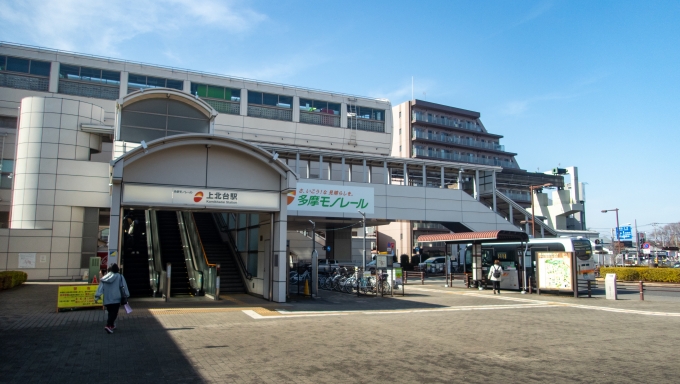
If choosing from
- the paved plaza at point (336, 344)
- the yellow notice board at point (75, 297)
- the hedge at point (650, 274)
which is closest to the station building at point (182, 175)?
the yellow notice board at point (75, 297)

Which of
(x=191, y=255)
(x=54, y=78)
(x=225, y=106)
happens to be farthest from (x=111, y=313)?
(x=54, y=78)

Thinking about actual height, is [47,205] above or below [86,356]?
above

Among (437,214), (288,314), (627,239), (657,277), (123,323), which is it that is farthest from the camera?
(627,239)

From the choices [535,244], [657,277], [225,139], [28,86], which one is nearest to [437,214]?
[535,244]

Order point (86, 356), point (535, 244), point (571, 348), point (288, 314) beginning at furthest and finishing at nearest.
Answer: point (535, 244) → point (288, 314) → point (571, 348) → point (86, 356)

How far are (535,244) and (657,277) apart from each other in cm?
1044

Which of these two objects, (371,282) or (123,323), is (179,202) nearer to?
(123,323)

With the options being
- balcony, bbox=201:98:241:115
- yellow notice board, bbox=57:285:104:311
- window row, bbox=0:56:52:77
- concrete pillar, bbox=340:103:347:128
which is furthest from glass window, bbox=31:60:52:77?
yellow notice board, bbox=57:285:104:311

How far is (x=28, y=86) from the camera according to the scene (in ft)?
111

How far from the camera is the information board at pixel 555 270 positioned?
20.3 m

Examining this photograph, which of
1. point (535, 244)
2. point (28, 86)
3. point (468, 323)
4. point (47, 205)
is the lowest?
point (468, 323)

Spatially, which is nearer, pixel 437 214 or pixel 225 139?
pixel 225 139

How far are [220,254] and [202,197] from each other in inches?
243

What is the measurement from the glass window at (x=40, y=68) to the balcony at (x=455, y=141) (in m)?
49.0
